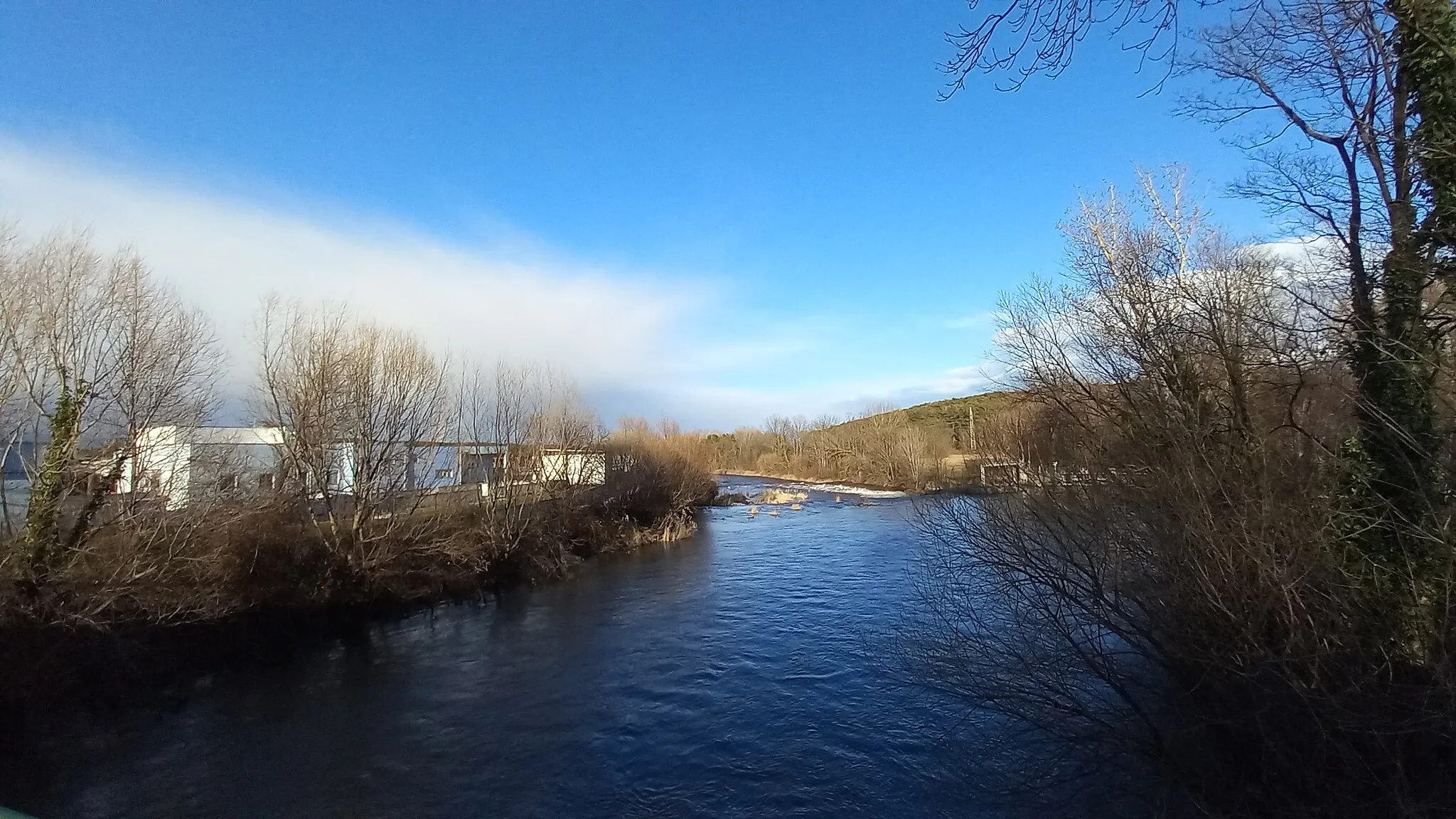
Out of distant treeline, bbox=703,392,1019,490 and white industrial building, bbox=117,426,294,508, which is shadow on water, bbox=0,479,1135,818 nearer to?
white industrial building, bbox=117,426,294,508

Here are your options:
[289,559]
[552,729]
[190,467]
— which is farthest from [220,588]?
[552,729]

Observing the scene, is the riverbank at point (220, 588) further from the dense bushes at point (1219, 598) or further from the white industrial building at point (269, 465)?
the dense bushes at point (1219, 598)

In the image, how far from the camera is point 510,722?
419 inches

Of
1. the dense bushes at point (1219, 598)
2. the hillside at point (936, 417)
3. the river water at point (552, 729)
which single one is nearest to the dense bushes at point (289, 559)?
the river water at point (552, 729)

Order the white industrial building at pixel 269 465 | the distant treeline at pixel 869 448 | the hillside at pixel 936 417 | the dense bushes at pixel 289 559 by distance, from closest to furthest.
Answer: the dense bushes at pixel 289 559 < the white industrial building at pixel 269 465 < the distant treeline at pixel 869 448 < the hillside at pixel 936 417

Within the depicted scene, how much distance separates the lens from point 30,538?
11125 millimetres

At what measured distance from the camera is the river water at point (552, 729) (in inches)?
319

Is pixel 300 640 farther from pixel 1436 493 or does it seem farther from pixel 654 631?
pixel 1436 493

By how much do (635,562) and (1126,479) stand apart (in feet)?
59.2

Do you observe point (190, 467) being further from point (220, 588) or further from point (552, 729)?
point (552, 729)

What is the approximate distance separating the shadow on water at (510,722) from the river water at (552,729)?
0.13 ft

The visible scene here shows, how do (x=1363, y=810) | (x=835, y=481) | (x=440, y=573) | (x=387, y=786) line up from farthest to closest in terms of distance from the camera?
(x=835, y=481) < (x=440, y=573) < (x=387, y=786) < (x=1363, y=810)

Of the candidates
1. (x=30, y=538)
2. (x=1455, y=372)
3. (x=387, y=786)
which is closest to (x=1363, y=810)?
(x=1455, y=372)

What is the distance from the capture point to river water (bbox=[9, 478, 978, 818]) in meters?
8.11
